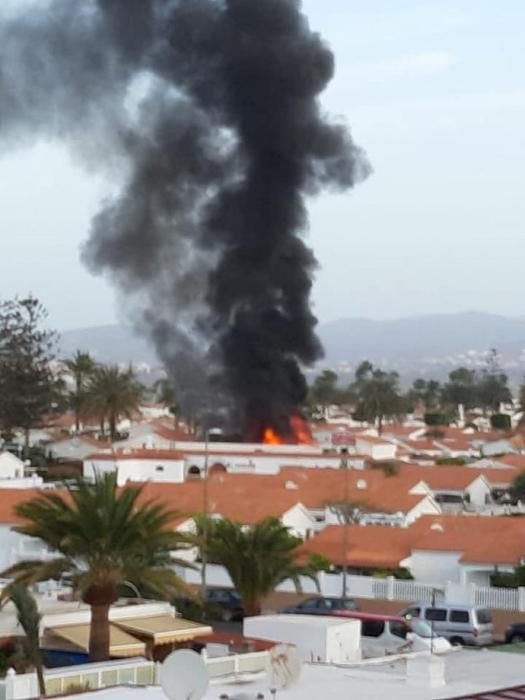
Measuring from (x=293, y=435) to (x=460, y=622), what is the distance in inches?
1657

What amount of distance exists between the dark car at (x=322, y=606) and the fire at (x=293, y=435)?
121 feet

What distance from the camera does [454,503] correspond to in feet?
166

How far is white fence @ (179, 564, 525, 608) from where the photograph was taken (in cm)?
3016

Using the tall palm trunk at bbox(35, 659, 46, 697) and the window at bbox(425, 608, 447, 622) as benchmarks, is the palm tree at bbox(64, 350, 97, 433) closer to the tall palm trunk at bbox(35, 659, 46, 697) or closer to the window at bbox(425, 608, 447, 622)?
the window at bbox(425, 608, 447, 622)

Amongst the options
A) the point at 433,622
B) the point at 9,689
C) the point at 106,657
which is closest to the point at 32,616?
the point at 9,689

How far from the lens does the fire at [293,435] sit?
223 feet

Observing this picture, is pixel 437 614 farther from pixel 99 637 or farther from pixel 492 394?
pixel 492 394

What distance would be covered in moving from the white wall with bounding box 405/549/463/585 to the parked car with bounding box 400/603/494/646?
4.58 metres

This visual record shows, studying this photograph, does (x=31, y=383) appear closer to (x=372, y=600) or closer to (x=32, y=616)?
(x=372, y=600)

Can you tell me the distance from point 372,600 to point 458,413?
3621 inches

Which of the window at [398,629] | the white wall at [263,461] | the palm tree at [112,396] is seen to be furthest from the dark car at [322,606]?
the palm tree at [112,396]

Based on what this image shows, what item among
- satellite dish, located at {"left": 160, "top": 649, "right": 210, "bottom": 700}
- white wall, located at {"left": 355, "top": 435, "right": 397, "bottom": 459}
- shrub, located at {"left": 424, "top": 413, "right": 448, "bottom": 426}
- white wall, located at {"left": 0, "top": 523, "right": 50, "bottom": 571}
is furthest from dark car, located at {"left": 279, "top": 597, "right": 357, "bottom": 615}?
shrub, located at {"left": 424, "top": 413, "right": 448, "bottom": 426}

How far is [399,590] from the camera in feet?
104

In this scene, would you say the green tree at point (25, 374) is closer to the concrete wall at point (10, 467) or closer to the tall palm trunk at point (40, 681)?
the concrete wall at point (10, 467)
